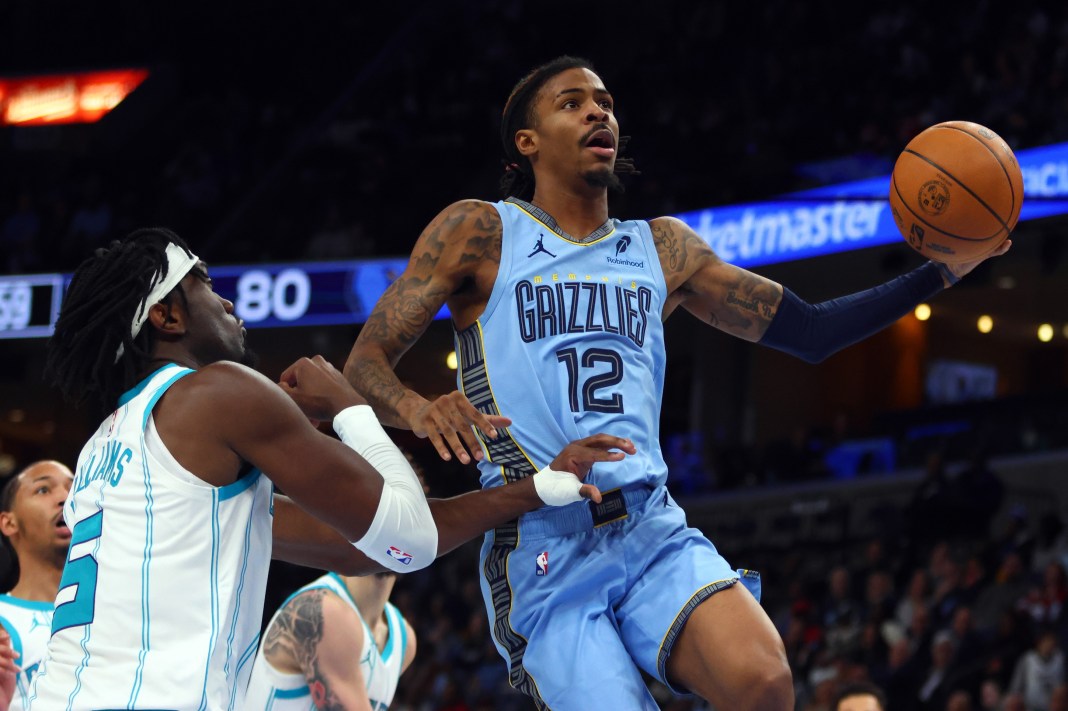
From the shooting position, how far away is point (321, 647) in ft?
16.1

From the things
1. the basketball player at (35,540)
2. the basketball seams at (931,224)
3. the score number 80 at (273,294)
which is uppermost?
the score number 80 at (273,294)

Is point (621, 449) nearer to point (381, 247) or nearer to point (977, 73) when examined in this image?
point (977, 73)

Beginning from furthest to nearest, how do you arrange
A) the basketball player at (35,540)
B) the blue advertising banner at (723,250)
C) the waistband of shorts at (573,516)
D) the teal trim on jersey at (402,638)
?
the blue advertising banner at (723,250)
the teal trim on jersey at (402,638)
the basketball player at (35,540)
the waistband of shorts at (573,516)

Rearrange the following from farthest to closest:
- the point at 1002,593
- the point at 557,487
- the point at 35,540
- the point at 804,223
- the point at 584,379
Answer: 1. the point at 804,223
2. the point at 1002,593
3. the point at 35,540
4. the point at 584,379
5. the point at 557,487

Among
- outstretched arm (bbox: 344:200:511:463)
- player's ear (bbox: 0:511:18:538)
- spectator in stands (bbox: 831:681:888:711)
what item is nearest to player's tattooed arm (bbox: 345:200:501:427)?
outstretched arm (bbox: 344:200:511:463)

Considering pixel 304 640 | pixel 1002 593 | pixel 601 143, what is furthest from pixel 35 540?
pixel 1002 593

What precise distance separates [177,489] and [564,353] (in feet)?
3.58

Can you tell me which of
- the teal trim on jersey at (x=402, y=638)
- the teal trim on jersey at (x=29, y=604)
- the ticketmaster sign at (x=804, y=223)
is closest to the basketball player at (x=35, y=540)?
the teal trim on jersey at (x=29, y=604)

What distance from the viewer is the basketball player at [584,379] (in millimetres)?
3316

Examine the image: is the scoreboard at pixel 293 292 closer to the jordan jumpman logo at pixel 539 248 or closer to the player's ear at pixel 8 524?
the player's ear at pixel 8 524

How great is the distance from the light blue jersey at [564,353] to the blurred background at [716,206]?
18.8 feet

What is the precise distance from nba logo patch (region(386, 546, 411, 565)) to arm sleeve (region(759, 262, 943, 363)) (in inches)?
55.0

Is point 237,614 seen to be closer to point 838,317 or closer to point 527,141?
point 527,141

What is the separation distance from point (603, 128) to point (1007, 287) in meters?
14.8
